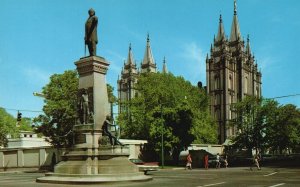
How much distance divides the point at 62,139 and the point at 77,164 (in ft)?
86.8

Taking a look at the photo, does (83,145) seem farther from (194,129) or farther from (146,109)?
(146,109)

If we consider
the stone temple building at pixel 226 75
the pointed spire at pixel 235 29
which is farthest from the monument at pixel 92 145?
the pointed spire at pixel 235 29

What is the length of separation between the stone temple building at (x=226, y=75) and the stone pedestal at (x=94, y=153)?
316 ft

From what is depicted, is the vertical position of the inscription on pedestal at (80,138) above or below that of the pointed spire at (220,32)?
below

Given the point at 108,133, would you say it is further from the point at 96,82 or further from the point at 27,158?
the point at 27,158

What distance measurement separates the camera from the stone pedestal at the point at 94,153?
1971 cm

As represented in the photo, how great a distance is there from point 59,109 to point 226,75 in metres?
80.7

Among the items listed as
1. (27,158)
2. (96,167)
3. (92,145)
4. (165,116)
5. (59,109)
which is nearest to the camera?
(96,167)

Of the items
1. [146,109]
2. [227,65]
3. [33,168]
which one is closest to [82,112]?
[33,168]

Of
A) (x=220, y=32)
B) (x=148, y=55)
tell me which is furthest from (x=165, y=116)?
(x=148, y=55)

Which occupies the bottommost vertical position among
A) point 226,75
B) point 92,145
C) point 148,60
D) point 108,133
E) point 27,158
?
point 27,158

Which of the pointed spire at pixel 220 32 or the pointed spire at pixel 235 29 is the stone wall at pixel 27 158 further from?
the pointed spire at pixel 235 29

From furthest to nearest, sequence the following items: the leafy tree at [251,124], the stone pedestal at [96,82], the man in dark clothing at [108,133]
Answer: the leafy tree at [251,124]
the stone pedestal at [96,82]
the man in dark clothing at [108,133]

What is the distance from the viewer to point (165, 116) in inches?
2087
